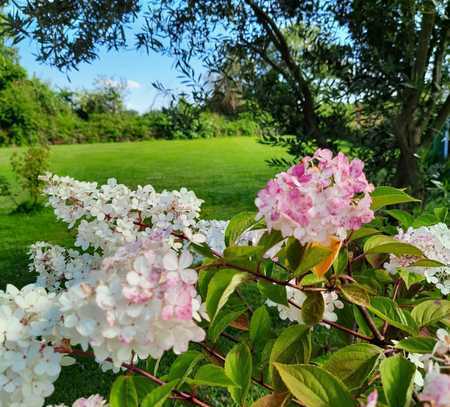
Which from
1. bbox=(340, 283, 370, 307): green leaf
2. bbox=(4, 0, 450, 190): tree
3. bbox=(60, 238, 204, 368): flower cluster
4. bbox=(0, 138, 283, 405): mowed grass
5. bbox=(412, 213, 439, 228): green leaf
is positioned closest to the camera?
bbox=(60, 238, 204, 368): flower cluster

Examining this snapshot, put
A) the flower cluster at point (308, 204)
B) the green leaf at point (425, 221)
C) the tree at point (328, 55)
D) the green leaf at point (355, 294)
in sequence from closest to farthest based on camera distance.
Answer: the flower cluster at point (308, 204), the green leaf at point (355, 294), the green leaf at point (425, 221), the tree at point (328, 55)

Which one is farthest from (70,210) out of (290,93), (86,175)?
(86,175)

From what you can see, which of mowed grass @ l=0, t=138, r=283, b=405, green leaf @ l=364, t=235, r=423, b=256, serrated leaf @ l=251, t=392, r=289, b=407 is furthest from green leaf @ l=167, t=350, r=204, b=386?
mowed grass @ l=0, t=138, r=283, b=405

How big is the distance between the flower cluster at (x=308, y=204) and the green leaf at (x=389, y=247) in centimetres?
16

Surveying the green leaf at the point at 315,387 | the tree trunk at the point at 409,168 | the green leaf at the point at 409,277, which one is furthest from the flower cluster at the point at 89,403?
the tree trunk at the point at 409,168

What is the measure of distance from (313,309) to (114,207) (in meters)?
0.55

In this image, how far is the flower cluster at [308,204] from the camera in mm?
656

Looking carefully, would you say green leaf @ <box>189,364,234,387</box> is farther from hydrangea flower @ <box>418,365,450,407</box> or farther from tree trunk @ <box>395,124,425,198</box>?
tree trunk @ <box>395,124,425,198</box>

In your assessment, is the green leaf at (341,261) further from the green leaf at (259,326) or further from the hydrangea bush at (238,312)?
the green leaf at (259,326)

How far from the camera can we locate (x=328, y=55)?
238 cm

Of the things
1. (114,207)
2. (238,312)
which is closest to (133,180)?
(114,207)

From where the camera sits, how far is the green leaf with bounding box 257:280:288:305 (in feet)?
2.60

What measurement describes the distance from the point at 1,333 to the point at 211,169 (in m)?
10.3

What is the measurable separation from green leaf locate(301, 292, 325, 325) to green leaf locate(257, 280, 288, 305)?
0.11 ft
